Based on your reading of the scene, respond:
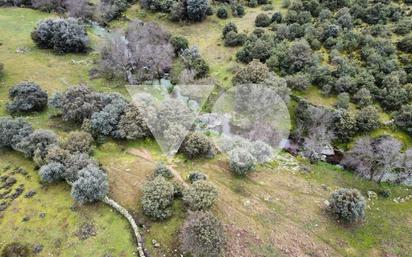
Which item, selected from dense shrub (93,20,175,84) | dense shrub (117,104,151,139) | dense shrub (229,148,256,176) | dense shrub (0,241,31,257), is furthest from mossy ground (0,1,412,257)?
dense shrub (93,20,175,84)

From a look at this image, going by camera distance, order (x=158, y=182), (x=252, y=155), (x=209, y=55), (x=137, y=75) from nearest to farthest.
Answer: (x=158, y=182) → (x=252, y=155) → (x=137, y=75) → (x=209, y=55)

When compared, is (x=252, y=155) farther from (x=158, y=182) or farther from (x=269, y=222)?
(x=158, y=182)

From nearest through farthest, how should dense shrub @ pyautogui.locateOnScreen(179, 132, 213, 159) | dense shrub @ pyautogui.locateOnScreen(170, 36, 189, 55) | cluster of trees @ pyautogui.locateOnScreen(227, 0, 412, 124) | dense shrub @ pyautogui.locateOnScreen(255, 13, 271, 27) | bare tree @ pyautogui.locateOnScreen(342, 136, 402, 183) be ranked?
bare tree @ pyautogui.locateOnScreen(342, 136, 402, 183)
dense shrub @ pyautogui.locateOnScreen(179, 132, 213, 159)
cluster of trees @ pyautogui.locateOnScreen(227, 0, 412, 124)
dense shrub @ pyautogui.locateOnScreen(170, 36, 189, 55)
dense shrub @ pyautogui.locateOnScreen(255, 13, 271, 27)

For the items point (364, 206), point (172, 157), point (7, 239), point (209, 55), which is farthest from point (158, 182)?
point (209, 55)

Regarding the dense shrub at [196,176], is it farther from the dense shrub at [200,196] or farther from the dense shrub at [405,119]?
the dense shrub at [405,119]

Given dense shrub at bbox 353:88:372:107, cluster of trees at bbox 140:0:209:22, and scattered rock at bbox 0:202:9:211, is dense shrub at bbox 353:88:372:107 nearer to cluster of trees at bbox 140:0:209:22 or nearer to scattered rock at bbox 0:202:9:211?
cluster of trees at bbox 140:0:209:22

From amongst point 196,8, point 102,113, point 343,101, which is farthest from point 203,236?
point 196,8

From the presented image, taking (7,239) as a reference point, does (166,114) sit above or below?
above
